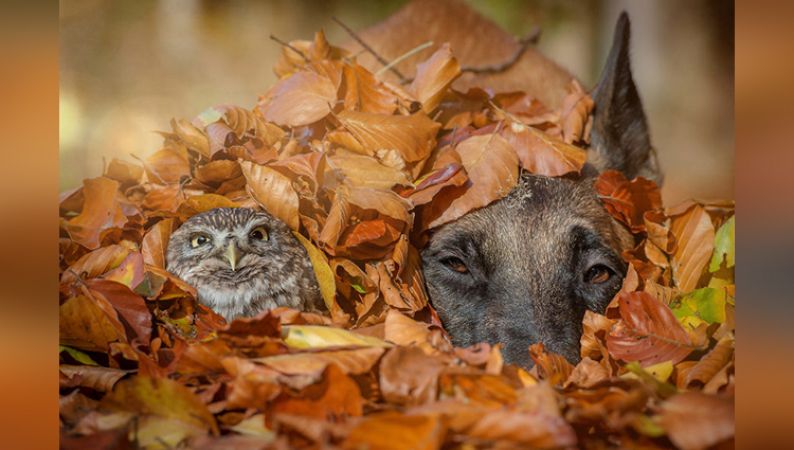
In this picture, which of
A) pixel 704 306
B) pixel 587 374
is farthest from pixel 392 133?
pixel 704 306

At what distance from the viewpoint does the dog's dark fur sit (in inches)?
67.1

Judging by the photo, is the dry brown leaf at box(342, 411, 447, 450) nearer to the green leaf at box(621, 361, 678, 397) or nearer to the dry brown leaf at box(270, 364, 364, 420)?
the dry brown leaf at box(270, 364, 364, 420)

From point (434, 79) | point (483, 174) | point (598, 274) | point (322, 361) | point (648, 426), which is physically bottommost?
point (648, 426)

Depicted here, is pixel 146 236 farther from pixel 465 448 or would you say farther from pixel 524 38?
pixel 524 38

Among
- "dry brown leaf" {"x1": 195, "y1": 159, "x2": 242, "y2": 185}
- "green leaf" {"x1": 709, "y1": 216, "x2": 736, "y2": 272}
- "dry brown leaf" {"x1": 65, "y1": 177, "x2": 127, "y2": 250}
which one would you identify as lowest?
"green leaf" {"x1": 709, "y1": 216, "x2": 736, "y2": 272}

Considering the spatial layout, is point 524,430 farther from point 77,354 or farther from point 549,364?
point 77,354

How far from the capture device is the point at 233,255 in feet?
5.24

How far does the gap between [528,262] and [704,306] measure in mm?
416

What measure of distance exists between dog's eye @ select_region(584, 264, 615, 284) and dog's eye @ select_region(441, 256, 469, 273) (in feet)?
0.95

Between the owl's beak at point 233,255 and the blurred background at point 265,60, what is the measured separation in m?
0.33

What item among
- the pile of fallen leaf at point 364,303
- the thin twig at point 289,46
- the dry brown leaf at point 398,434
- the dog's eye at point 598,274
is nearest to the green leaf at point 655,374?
the pile of fallen leaf at point 364,303

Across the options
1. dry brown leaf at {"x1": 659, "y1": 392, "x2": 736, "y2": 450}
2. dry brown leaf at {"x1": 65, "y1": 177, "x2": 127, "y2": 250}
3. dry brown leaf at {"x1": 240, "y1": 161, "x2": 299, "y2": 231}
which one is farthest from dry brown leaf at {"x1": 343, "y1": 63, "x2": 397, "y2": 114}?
dry brown leaf at {"x1": 659, "y1": 392, "x2": 736, "y2": 450}
